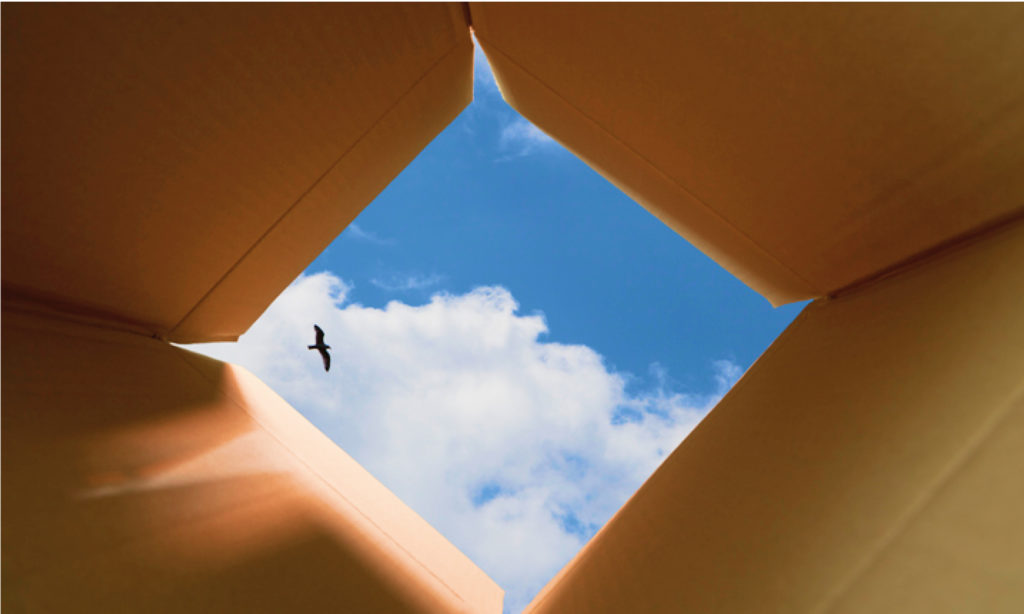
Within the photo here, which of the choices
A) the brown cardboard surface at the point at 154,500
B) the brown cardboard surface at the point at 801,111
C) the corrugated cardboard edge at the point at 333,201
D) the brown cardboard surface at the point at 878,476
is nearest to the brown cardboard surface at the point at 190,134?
the corrugated cardboard edge at the point at 333,201

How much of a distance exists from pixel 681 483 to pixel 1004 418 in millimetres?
1105

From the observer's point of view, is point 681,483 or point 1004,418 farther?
point 681,483

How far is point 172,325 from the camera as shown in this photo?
6.08 feet

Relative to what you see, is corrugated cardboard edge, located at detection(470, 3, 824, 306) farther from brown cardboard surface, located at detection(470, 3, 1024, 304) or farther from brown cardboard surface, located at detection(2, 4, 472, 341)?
brown cardboard surface, located at detection(2, 4, 472, 341)

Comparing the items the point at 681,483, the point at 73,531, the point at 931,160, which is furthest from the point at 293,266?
the point at 931,160

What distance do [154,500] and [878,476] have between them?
1.40 meters

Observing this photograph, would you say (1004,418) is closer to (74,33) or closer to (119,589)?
(119,589)

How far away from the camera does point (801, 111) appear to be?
3.83 feet

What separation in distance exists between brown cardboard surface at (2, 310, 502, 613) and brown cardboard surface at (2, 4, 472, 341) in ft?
0.68

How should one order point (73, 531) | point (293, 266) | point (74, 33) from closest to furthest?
point (73, 531)
point (74, 33)
point (293, 266)

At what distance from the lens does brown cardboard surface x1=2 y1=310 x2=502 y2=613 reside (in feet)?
2.70

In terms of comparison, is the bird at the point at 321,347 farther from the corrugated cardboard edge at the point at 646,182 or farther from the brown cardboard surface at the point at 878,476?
the brown cardboard surface at the point at 878,476

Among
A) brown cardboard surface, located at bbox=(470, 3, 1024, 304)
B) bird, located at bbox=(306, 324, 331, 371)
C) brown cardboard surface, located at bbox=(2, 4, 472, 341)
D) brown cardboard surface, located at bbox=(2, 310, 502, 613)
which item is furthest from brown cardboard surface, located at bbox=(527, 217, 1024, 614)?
bird, located at bbox=(306, 324, 331, 371)

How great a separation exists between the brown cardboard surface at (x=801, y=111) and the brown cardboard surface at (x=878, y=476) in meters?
0.15
